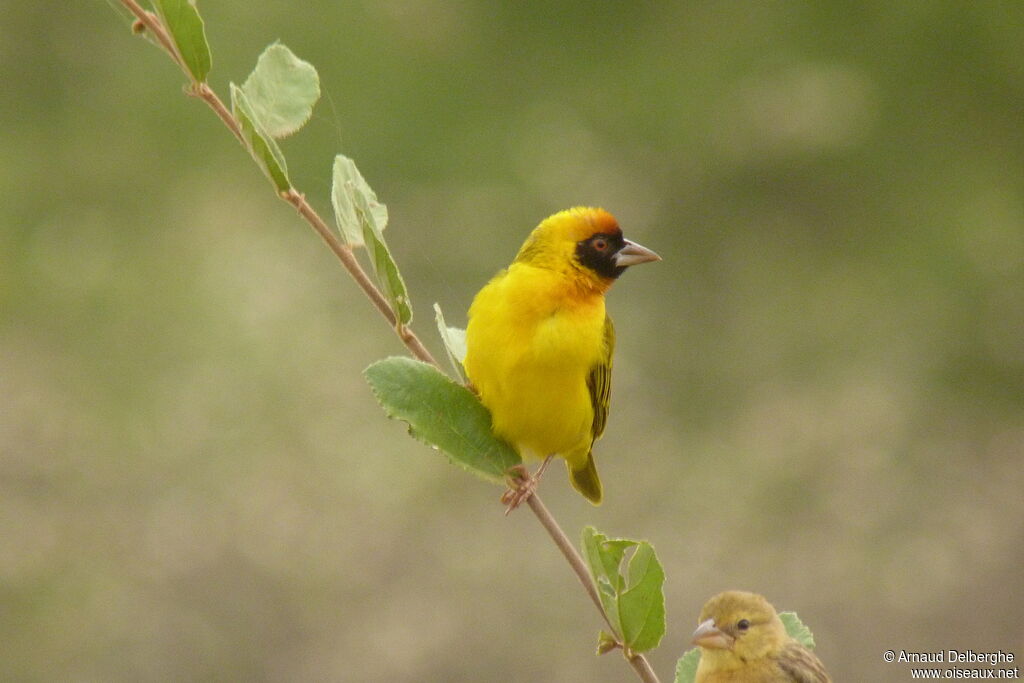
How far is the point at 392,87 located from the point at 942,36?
2806mm

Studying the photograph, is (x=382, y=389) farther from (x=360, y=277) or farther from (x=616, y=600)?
(x=616, y=600)

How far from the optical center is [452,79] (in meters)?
6.44

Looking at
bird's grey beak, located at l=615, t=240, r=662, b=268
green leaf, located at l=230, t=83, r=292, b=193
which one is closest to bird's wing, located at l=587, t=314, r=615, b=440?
bird's grey beak, located at l=615, t=240, r=662, b=268

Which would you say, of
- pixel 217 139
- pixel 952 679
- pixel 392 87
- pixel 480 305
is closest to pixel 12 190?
pixel 217 139

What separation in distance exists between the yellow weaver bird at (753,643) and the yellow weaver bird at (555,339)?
1.24ft

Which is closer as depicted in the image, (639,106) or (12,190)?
(12,190)

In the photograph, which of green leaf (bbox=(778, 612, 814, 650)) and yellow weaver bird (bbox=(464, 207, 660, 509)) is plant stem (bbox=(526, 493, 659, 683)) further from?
yellow weaver bird (bbox=(464, 207, 660, 509))

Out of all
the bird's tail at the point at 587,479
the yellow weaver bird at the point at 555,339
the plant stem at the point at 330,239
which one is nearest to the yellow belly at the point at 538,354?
the yellow weaver bird at the point at 555,339

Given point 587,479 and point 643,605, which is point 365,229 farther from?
point 587,479

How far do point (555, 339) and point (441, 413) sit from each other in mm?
770

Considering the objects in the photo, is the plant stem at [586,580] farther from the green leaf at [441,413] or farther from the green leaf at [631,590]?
the green leaf at [441,413]

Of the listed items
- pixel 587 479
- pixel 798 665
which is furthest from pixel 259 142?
pixel 587 479

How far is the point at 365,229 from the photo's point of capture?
1.35 metres

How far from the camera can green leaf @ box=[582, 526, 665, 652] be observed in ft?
4.15
